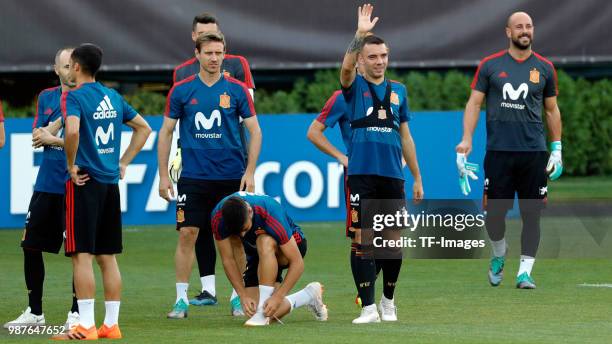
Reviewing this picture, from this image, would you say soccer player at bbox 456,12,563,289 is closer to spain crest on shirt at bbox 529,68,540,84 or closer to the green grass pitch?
spain crest on shirt at bbox 529,68,540,84

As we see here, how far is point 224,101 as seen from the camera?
10406 mm

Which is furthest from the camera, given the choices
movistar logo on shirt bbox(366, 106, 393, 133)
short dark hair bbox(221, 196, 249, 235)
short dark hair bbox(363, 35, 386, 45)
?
movistar logo on shirt bbox(366, 106, 393, 133)

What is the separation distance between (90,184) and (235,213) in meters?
1.01

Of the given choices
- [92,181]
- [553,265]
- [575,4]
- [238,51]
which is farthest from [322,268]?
[575,4]

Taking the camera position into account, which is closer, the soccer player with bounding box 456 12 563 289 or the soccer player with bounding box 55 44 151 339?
the soccer player with bounding box 55 44 151 339

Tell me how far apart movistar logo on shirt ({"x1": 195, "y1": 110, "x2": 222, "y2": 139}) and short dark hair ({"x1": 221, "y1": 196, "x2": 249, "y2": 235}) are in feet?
3.88

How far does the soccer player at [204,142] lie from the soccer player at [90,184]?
4.70ft

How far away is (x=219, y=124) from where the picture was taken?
10422mm

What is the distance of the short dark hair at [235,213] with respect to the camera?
9.27 metres

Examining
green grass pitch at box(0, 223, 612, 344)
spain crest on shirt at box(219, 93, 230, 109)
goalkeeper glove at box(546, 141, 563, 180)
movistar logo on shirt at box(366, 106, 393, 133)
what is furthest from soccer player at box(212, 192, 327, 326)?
goalkeeper glove at box(546, 141, 563, 180)

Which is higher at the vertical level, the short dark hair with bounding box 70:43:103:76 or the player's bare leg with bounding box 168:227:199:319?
the short dark hair with bounding box 70:43:103:76

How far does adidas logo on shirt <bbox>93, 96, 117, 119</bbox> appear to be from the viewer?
8805 millimetres

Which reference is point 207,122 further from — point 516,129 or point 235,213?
point 516,129

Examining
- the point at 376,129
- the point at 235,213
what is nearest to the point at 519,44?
the point at 376,129
